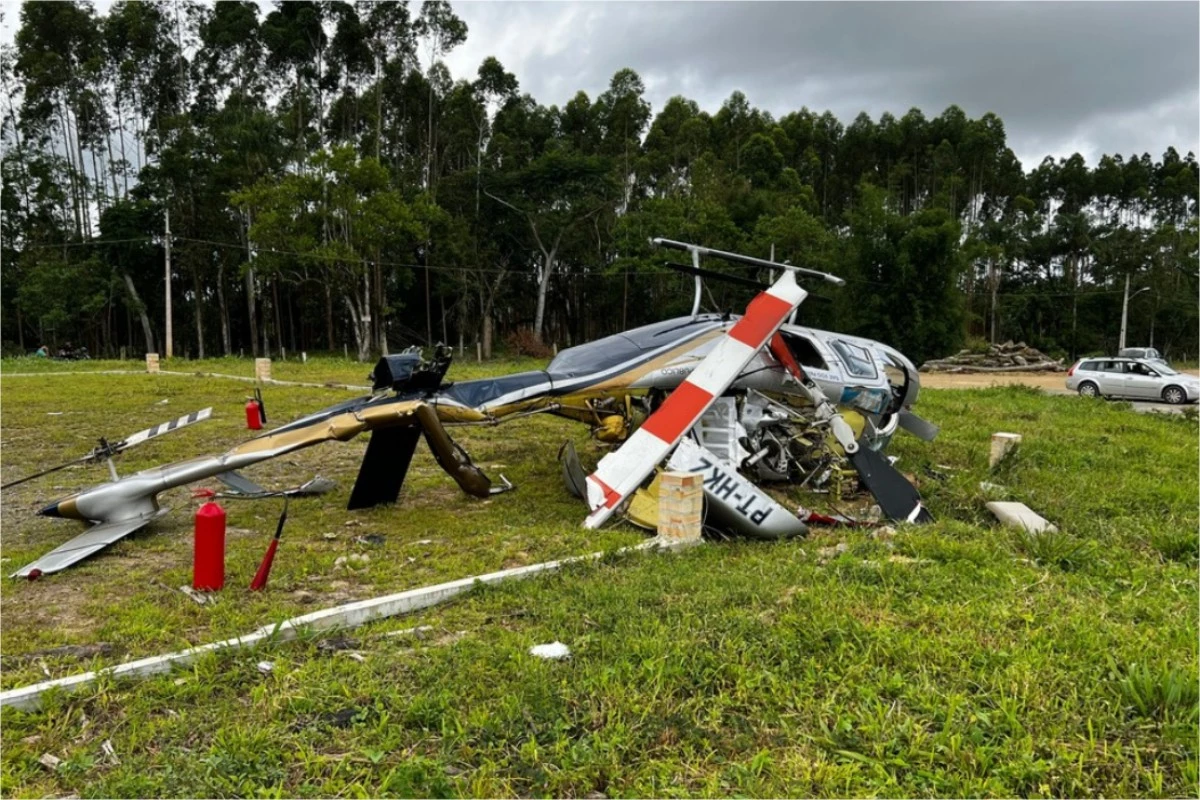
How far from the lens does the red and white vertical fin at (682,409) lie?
591 cm

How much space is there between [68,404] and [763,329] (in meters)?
15.0

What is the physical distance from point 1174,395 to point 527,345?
30.4 m

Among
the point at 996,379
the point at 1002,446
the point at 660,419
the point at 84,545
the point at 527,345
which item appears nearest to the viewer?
the point at 84,545

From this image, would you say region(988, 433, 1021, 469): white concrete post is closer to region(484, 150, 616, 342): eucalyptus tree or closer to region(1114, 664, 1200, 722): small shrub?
region(1114, 664, 1200, 722): small shrub

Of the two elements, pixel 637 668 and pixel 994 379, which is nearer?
pixel 637 668

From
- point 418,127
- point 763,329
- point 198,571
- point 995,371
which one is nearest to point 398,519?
point 198,571

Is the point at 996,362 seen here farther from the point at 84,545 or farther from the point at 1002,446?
the point at 84,545

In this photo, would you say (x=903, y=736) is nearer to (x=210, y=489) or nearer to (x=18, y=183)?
(x=210, y=489)

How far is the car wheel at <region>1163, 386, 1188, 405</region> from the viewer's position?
21.6 m

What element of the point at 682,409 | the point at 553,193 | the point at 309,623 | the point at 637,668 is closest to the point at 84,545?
the point at 309,623

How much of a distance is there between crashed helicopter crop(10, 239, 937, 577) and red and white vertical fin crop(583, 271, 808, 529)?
0.01 m

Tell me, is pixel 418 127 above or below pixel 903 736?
above

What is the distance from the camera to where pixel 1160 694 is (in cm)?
314

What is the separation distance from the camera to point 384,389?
677 centimetres
